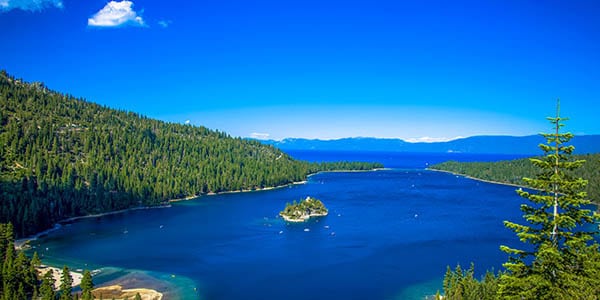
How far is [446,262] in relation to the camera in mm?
76188

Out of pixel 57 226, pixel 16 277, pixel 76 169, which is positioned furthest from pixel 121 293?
pixel 76 169

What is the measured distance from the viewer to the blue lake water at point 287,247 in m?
64.6

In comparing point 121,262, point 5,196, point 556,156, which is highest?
point 556,156

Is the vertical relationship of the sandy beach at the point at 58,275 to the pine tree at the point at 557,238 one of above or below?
below

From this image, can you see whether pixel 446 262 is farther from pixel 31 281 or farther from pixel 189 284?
pixel 31 281

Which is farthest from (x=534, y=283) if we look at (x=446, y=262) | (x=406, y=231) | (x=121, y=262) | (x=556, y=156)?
(x=406, y=231)

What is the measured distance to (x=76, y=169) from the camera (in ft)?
469

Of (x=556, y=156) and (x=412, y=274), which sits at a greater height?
(x=556, y=156)

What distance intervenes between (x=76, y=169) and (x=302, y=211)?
3105 inches

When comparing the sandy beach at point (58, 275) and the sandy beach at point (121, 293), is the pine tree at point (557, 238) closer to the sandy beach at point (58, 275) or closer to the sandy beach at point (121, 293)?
the sandy beach at point (121, 293)

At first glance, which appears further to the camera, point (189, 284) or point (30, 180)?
point (30, 180)

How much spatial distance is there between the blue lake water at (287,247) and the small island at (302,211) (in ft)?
9.53

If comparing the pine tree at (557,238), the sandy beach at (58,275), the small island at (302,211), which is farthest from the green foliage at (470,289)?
the small island at (302,211)

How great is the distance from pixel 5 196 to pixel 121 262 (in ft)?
145
